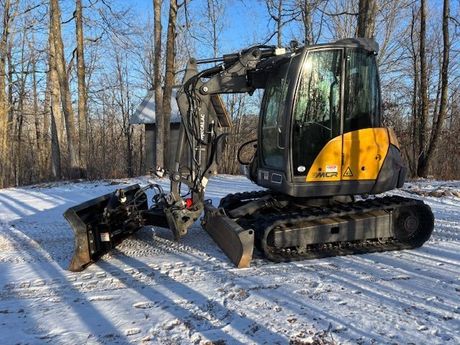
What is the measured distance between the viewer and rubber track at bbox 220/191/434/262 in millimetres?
5078

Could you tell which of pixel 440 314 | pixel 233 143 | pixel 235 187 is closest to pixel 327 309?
pixel 440 314

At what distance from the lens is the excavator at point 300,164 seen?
530 cm

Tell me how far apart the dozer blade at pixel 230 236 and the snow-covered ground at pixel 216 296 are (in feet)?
0.44

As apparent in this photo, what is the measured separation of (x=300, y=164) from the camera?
542cm

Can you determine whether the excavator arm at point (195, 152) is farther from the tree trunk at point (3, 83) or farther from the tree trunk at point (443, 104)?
the tree trunk at point (3, 83)

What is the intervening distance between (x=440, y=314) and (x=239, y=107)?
2614 cm

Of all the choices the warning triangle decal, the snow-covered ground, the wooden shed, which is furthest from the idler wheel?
the wooden shed

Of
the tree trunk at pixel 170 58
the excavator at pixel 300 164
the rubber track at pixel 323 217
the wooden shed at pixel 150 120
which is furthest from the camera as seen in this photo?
the wooden shed at pixel 150 120

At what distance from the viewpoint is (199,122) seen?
5.68 metres

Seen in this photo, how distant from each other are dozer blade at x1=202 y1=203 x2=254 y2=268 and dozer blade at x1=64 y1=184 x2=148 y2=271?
0.97 meters

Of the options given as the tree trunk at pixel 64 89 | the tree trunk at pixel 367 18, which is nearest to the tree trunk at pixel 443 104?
the tree trunk at pixel 367 18

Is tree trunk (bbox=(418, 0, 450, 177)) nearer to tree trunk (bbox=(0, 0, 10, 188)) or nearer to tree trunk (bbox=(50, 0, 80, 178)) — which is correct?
tree trunk (bbox=(50, 0, 80, 178))

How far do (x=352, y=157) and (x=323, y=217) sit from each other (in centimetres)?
88

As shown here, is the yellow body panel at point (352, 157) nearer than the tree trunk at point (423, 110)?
Yes
